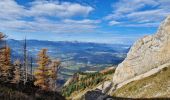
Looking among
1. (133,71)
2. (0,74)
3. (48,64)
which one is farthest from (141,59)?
(0,74)

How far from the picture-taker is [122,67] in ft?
369

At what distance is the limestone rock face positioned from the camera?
9388 centimetres

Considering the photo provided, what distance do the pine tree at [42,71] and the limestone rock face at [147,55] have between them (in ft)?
96.1

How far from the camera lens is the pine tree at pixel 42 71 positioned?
8712 cm

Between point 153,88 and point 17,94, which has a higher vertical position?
point 17,94

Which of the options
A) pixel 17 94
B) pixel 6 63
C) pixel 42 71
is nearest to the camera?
pixel 17 94

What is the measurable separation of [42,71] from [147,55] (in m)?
33.2

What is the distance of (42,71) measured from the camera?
8838 centimetres

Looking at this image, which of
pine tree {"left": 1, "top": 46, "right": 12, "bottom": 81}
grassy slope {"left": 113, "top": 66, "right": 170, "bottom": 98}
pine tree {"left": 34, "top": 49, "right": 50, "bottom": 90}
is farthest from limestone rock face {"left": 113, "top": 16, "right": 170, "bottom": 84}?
pine tree {"left": 1, "top": 46, "right": 12, "bottom": 81}

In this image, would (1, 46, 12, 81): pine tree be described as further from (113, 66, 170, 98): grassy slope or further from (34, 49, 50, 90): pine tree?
(113, 66, 170, 98): grassy slope

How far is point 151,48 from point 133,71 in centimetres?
930

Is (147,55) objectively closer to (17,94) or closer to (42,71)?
(42,71)

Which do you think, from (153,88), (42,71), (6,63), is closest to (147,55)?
(153,88)

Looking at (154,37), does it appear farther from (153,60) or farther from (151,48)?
(153,60)
